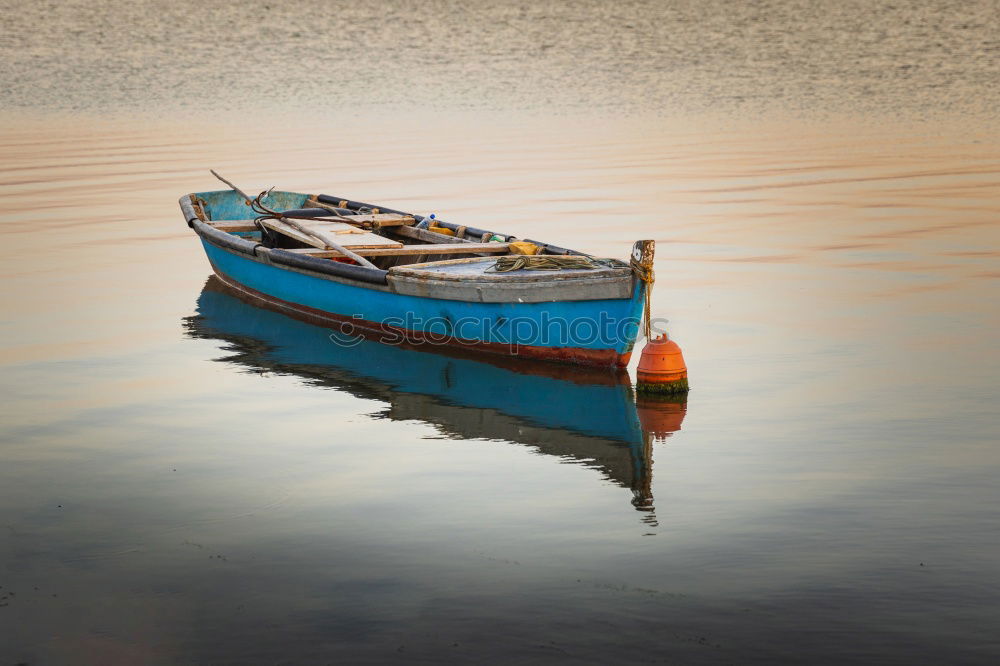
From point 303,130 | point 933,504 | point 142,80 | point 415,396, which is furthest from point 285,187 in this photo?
point 142,80

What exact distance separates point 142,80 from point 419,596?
46.6 m

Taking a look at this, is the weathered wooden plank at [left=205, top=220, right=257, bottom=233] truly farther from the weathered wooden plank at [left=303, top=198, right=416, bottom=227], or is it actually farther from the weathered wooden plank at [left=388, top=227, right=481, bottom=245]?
the weathered wooden plank at [left=388, top=227, right=481, bottom=245]

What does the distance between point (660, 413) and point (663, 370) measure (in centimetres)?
49

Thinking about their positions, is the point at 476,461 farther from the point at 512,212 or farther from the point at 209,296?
the point at 512,212

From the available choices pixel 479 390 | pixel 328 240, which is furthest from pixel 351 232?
pixel 479 390

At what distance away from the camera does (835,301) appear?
50.8 ft

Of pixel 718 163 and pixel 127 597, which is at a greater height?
pixel 718 163

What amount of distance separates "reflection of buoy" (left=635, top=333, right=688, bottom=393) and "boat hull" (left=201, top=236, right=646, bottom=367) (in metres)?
0.55

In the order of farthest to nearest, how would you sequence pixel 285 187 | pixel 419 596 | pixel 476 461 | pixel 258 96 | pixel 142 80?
1. pixel 142 80
2. pixel 258 96
3. pixel 285 187
4. pixel 476 461
5. pixel 419 596

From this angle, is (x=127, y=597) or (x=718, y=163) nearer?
(x=127, y=597)

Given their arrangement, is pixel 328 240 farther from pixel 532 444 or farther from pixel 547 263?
pixel 532 444

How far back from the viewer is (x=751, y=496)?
8938 millimetres

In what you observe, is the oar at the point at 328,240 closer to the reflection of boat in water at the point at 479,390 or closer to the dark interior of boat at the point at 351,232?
the dark interior of boat at the point at 351,232

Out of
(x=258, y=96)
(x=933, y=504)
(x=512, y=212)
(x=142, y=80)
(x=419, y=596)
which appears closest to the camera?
(x=419, y=596)
